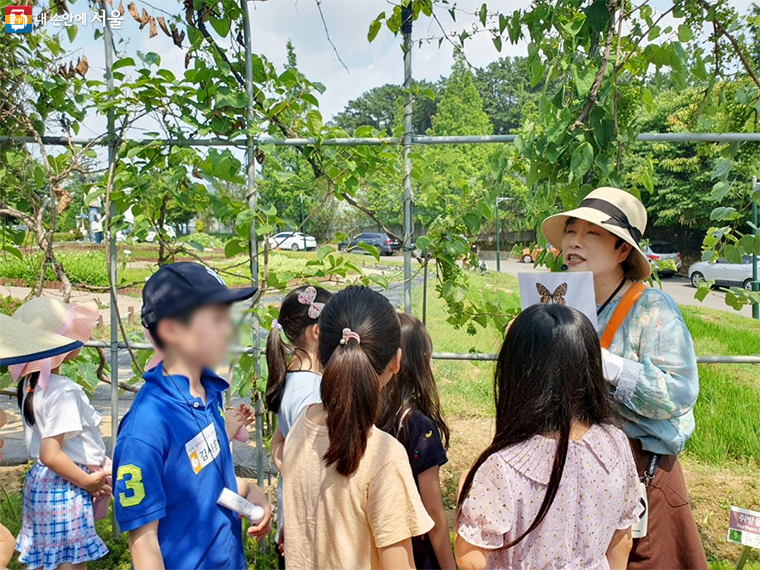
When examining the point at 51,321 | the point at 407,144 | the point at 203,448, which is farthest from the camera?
the point at 407,144

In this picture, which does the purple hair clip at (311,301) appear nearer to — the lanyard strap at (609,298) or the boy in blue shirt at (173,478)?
the boy in blue shirt at (173,478)

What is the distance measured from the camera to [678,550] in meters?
1.58

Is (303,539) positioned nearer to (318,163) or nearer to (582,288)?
(582,288)

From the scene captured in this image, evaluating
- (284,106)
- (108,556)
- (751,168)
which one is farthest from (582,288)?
(108,556)

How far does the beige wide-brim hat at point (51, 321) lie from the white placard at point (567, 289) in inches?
59.8

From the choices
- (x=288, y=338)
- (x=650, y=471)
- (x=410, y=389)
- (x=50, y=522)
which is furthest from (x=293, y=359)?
(x=650, y=471)

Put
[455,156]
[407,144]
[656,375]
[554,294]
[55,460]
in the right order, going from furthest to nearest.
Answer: [407,144]
[455,156]
[55,460]
[554,294]
[656,375]

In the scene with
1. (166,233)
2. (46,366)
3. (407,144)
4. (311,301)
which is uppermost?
(407,144)

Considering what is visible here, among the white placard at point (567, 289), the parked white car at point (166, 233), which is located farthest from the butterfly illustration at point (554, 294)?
the parked white car at point (166, 233)

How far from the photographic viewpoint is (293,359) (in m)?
1.90

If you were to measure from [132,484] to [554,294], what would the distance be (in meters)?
1.17

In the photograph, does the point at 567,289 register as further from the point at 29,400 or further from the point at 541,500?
the point at 29,400

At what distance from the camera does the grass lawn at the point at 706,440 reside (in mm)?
2689

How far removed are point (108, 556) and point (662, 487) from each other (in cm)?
238
